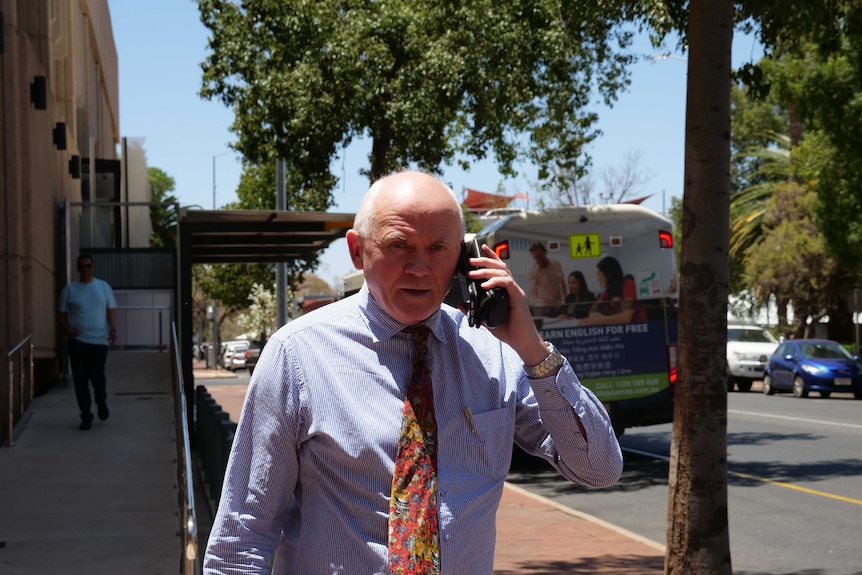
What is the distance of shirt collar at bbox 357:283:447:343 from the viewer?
2.62 m

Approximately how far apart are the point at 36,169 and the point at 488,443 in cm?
1294

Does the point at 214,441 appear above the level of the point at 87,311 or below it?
below

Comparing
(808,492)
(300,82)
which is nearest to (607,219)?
(808,492)

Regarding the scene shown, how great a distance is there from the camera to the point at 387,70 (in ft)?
59.2

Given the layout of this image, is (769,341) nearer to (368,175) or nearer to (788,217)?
(788,217)

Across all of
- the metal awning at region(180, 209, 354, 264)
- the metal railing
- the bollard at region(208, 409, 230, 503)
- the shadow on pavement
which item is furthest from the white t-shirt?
the shadow on pavement

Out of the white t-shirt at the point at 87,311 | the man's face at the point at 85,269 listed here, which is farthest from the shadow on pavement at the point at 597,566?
the man's face at the point at 85,269

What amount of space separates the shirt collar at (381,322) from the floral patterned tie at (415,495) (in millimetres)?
151

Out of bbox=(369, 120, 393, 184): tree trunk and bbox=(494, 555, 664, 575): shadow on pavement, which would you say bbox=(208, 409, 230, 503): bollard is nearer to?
bbox=(494, 555, 664, 575): shadow on pavement

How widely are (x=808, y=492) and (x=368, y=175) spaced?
435 inches

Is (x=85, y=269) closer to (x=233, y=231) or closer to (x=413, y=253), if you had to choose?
(x=233, y=231)

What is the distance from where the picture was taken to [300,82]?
18.0 meters

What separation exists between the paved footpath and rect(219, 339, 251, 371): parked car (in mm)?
48868

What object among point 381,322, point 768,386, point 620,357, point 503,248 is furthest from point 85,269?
point 768,386
